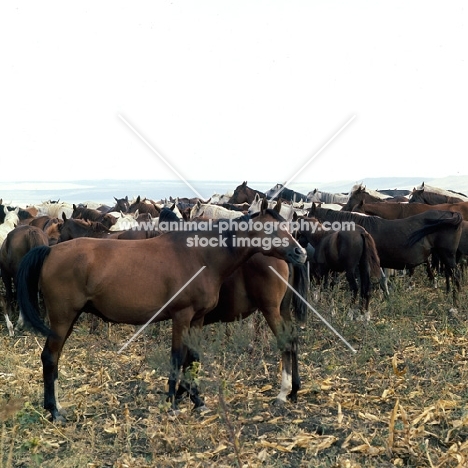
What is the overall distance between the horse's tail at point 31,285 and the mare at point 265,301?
1.48 metres

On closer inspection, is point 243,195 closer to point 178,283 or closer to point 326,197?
point 326,197

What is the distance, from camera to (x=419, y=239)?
11.5m

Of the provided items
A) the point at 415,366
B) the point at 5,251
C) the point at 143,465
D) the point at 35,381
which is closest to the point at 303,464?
the point at 143,465

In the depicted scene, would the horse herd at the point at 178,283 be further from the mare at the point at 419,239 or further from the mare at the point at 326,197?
the mare at the point at 326,197

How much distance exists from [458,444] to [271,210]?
272 centimetres

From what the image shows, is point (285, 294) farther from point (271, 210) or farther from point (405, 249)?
point (405, 249)

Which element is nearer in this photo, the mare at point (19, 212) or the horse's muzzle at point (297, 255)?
the horse's muzzle at point (297, 255)

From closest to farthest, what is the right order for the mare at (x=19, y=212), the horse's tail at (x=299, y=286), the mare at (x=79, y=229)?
the horse's tail at (x=299, y=286) → the mare at (x=79, y=229) → the mare at (x=19, y=212)

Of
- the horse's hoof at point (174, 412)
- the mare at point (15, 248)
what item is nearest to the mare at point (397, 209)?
the mare at point (15, 248)

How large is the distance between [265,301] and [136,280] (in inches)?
54.4

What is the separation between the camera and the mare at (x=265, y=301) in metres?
6.60

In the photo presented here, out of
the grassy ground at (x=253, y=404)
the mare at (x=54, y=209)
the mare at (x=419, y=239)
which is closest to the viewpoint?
the grassy ground at (x=253, y=404)

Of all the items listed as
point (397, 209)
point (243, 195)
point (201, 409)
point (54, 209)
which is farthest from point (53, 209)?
point (201, 409)

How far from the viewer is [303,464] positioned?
16.4 ft
